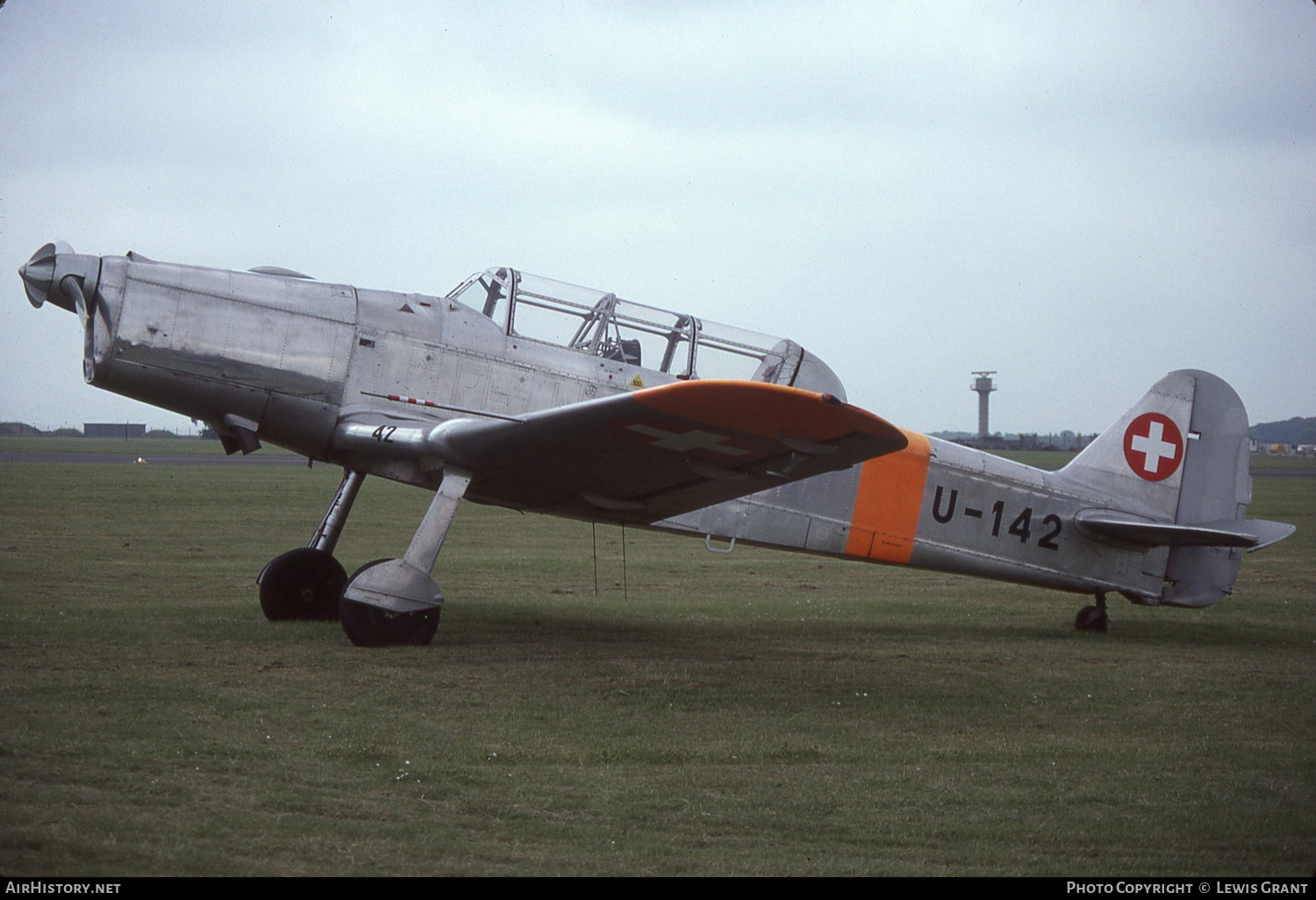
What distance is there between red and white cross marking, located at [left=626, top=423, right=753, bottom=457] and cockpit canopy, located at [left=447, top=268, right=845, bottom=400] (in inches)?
89.6

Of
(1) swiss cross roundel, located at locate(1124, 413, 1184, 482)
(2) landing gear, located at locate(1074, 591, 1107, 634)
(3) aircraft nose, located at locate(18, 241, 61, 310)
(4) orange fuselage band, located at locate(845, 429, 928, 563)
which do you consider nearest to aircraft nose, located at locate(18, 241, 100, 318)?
(3) aircraft nose, located at locate(18, 241, 61, 310)

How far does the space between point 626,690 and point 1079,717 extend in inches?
101

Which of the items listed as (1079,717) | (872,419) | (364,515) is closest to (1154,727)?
(1079,717)

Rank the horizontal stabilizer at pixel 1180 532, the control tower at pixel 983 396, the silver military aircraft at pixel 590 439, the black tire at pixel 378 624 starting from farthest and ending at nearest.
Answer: the control tower at pixel 983 396 → the horizontal stabilizer at pixel 1180 532 → the black tire at pixel 378 624 → the silver military aircraft at pixel 590 439

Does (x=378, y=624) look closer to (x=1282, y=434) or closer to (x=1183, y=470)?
(x=1183, y=470)

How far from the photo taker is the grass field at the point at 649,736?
12.6ft

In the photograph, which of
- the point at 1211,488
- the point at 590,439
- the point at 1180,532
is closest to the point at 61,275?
the point at 590,439

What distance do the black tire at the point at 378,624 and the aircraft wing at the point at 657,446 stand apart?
1099mm

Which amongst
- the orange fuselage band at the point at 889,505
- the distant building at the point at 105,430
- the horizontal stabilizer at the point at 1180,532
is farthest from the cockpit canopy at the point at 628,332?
the distant building at the point at 105,430

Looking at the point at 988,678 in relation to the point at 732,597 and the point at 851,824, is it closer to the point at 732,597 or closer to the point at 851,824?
the point at 851,824

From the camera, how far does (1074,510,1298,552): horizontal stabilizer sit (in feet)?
30.5

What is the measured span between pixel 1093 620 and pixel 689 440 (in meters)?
5.06

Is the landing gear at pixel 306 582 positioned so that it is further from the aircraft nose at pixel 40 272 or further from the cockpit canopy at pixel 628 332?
the aircraft nose at pixel 40 272

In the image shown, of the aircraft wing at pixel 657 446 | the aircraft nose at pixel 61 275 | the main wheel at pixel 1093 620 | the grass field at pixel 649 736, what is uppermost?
the aircraft nose at pixel 61 275
